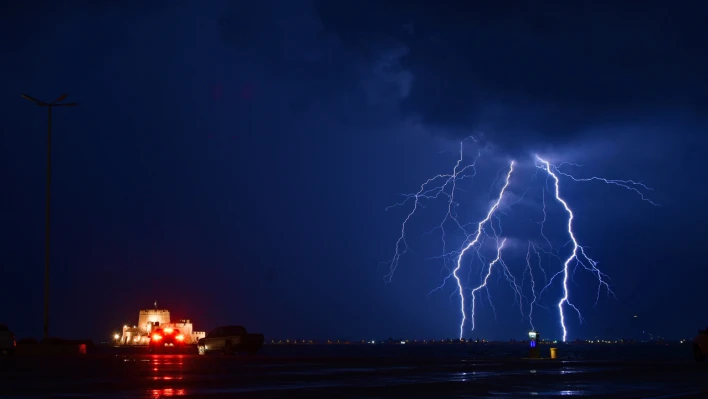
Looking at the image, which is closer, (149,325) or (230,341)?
(230,341)

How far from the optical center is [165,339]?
51.5 m

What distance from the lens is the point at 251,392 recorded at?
46.0ft

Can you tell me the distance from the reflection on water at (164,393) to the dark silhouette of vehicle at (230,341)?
2468 centimetres

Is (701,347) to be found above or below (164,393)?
below

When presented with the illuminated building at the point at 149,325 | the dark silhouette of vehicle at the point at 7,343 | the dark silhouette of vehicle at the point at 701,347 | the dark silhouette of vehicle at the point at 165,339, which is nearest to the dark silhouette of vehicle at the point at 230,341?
the dark silhouette of vehicle at the point at 165,339

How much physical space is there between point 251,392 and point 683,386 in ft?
29.3

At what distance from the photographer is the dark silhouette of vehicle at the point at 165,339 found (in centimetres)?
4887

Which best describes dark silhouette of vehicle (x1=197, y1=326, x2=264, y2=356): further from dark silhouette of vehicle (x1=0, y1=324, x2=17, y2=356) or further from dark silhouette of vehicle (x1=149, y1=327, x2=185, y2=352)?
dark silhouette of vehicle (x1=0, y1=324, x2=17, y2=356)

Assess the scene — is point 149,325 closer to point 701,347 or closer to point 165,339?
point 165,339

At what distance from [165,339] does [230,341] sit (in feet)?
46.3

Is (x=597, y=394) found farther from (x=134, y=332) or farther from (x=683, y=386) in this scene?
(x=134, y=332)

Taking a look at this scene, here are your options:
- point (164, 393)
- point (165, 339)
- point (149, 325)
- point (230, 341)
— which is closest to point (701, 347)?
point (230, 341)

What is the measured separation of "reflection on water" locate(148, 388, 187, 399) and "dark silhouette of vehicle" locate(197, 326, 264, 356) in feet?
81.0

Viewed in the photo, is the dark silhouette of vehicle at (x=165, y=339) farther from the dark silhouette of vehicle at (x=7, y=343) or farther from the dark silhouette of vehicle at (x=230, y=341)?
the dark silhouette of vehicle at (x=7, y=343)
